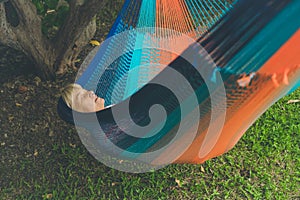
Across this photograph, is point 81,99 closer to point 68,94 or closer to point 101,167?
point 68,94

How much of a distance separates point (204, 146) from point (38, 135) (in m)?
0.94

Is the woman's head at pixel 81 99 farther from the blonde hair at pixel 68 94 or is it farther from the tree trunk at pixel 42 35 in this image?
the tree trunk at pixel 42 35

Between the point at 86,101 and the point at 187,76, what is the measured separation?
2.15 ft

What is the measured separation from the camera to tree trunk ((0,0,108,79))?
7.38 ft

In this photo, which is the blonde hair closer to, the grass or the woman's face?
the woman's face

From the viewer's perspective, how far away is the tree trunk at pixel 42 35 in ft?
7.38

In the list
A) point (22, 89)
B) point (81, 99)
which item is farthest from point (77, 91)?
point (22, 89)

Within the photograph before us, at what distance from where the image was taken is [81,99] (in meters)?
2.05

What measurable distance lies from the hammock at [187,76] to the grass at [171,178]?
0.27 ft

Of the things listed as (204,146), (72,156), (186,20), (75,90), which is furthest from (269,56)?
(72,156)

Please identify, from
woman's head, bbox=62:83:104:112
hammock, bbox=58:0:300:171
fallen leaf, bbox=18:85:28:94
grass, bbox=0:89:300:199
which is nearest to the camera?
hammock, bbox=58:0:300:171

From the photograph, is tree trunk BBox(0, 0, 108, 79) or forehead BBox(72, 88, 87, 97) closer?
forehead BBox(72, 88, 87, 97)

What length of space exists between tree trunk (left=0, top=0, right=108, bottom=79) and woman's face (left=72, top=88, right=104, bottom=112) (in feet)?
1.27

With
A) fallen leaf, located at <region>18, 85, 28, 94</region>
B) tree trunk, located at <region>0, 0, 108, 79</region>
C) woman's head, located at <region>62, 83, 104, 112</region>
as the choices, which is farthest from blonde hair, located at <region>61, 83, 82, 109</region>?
fallen leaf, located at <region>18, 85, 28, 94</region>
